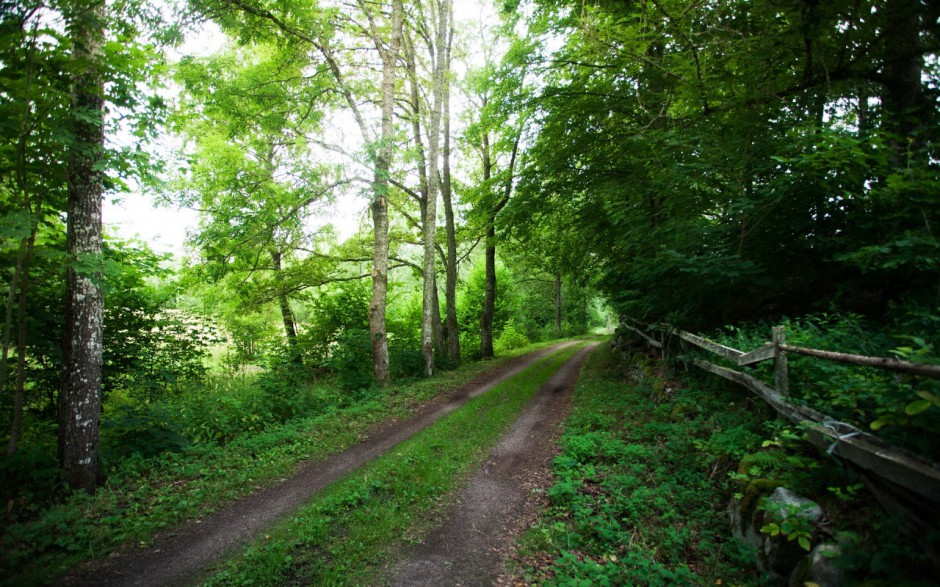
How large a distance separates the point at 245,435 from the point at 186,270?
5.27m

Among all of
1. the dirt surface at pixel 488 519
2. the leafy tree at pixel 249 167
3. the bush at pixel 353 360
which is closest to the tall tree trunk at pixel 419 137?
the bush at pixel 353 360

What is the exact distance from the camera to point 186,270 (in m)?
10.2

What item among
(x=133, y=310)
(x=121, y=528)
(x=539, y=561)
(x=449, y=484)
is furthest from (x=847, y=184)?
(x=133, y=310)

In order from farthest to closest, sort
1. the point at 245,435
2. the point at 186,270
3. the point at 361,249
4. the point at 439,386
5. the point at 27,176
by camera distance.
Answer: the point at 361,249
the point at 439,386
the point at 186,270
the point at 245,435
the point at 27,176

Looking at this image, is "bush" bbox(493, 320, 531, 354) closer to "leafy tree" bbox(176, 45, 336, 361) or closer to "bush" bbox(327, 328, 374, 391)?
"bush" bbox(327, 328, 374, 391)

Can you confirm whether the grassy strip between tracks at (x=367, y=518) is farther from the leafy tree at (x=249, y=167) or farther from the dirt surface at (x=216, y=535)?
the leafy tree at (x=249, y=167)

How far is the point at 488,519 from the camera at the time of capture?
192 inches

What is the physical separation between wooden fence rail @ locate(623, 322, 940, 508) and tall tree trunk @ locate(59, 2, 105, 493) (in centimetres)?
870

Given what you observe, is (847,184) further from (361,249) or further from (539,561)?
(361,249)

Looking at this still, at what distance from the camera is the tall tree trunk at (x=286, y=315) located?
11523 millimetres

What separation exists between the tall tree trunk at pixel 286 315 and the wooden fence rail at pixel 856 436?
11.4 m

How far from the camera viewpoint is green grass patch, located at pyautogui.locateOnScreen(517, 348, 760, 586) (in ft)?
11.9

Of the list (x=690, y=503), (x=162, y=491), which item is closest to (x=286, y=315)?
(x=162, y=491)

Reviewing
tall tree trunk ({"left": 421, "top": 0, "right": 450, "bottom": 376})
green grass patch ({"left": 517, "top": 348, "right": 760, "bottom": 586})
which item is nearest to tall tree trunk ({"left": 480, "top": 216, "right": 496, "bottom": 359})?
tall tree trunk ({"left": 421, "top": 0, "right": 450, "bottom": 376})
